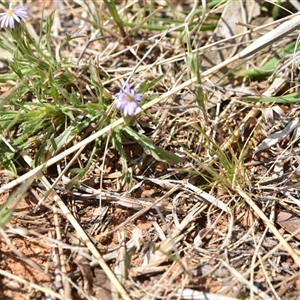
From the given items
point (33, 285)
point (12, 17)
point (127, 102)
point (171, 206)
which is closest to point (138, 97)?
point (127, 102)

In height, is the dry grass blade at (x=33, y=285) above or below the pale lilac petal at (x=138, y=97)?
below

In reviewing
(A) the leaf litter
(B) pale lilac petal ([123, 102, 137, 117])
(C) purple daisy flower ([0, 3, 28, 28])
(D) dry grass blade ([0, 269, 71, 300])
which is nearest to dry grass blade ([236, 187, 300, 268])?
(A) the leaf litter

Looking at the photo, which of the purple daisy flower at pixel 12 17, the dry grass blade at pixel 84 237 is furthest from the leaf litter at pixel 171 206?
the purple daisy flower at pixel 12 17

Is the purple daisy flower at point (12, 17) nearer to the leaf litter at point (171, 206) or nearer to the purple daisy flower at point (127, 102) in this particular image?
the leaf litter at point (171, 206)

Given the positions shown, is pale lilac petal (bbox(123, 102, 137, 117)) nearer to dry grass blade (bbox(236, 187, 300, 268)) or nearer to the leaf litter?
the leaf litter

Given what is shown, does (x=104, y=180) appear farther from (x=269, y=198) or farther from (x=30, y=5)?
(x=30, y=5)

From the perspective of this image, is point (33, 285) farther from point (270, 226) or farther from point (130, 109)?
point (270, 226)

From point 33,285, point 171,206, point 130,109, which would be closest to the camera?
point 33,285

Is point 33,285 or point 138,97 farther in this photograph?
point 138,97
